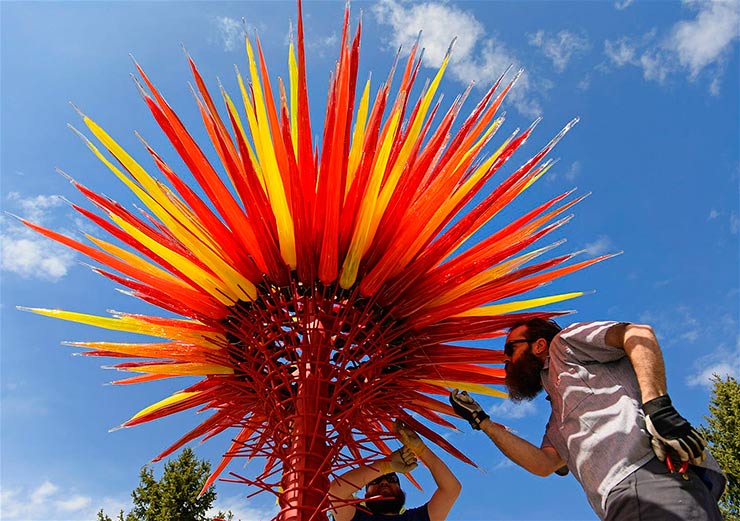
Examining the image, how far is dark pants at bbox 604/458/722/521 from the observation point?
1828mm

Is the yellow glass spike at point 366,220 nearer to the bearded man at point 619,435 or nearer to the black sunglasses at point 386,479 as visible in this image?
the bearded man at point 619,435

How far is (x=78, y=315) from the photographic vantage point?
Result: 288cm

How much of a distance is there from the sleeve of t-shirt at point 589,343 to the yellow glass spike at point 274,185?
4.23 feet

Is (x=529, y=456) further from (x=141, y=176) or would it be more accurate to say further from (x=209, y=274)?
(x=141, y=176)

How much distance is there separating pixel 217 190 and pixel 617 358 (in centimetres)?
Answer: 183

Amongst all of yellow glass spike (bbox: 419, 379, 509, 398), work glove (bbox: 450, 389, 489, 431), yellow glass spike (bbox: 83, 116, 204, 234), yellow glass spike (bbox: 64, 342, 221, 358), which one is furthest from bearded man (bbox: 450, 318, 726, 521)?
yellow glass spike (bbox: 83, 116, 204, 234)

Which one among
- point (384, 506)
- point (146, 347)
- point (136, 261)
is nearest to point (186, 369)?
point (146, 347)

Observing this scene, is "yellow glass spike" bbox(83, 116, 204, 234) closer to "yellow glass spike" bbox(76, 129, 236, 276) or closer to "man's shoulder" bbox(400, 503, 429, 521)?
"yellow glass spike" bbox(76, 129, 236, 276)

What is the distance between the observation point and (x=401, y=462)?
3.05 m

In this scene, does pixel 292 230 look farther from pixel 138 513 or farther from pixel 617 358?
pixel 138 513

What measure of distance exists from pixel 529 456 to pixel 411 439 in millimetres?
666

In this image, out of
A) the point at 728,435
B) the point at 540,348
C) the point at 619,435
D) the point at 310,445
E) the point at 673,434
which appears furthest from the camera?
the point at 728,435

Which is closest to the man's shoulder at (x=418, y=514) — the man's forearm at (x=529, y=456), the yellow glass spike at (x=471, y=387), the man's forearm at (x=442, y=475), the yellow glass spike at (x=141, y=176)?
the man's forearm at (x=442, y=475)

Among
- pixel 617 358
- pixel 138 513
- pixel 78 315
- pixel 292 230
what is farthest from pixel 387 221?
pixel 138 513
